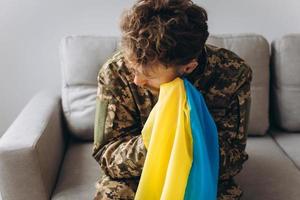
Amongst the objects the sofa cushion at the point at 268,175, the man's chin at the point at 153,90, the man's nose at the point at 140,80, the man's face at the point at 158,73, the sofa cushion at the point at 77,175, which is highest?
the man's face at the point at 158,73

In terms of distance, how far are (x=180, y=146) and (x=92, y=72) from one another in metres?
0.69

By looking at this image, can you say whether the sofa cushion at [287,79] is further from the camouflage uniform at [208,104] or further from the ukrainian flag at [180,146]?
the ukrainian flag at [180,146]

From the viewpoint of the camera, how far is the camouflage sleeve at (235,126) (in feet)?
3.76

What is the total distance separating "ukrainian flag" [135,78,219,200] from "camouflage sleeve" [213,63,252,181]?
148 millimetres

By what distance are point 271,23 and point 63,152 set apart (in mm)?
1102

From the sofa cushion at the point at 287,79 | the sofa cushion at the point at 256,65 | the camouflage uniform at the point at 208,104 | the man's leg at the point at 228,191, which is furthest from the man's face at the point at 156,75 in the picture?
the sofa cushion at the point at 287,79

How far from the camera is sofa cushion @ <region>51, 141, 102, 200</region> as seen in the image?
125cm

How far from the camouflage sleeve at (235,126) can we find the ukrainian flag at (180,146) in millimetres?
148

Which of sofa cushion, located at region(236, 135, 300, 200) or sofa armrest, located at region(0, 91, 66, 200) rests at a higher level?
sofa armrest, located at region(0, 91, 66, 200)

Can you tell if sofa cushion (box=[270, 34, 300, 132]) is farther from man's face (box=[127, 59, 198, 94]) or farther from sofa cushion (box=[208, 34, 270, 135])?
man's face (box=[127, 59, 198, 94])

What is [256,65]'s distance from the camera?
1588 mm

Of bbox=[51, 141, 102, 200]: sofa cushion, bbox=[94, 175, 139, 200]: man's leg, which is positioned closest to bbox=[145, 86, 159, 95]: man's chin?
bbox=[94, 175, 139, 200]: man's leg

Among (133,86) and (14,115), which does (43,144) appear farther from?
(14,115)

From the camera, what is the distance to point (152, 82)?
3.29ft
